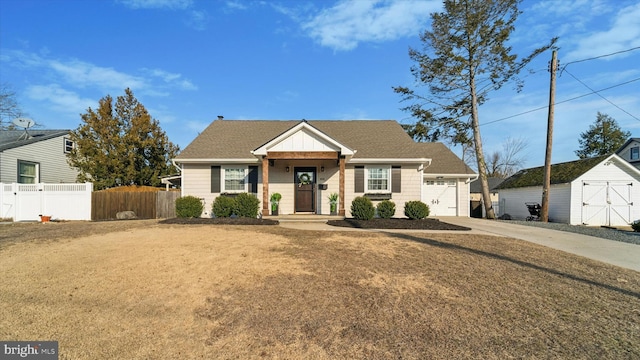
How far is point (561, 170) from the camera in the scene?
57.6 ft

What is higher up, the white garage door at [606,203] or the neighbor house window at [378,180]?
the neighbor house window at [378,180]

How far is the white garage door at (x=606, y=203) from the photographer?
616 inches

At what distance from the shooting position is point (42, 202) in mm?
14367

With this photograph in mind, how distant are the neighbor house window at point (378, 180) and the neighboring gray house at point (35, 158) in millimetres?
19790

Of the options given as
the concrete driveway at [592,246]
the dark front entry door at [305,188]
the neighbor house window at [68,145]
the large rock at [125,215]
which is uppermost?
the neighbor house window at [68,145]

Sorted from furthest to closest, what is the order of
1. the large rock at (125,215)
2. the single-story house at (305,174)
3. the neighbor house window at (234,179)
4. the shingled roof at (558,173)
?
the shingled roof at (558,173) → the large rock at (125,215) → the neighbor house window at (234,179) → the single-story house at (305,174)

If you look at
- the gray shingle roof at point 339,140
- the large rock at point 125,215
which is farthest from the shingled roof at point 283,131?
the large rock at point 125,215

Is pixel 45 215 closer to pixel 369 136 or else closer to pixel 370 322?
pixel 369 136

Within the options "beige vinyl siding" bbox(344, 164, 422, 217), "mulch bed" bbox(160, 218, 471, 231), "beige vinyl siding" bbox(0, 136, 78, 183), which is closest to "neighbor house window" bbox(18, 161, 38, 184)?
"beige vinyl siding" bbox(0, 136, 78, 183)

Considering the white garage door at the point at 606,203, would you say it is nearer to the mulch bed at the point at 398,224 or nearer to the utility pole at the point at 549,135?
the utility pole at the point at 549,135

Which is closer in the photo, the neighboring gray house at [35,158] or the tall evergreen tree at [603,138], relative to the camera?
the neighboring gray house at [35,158]

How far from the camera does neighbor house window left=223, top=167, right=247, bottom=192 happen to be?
14.2 meters

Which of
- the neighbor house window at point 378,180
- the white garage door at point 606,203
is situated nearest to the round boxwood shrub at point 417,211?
the neighbor house window at point 378,180

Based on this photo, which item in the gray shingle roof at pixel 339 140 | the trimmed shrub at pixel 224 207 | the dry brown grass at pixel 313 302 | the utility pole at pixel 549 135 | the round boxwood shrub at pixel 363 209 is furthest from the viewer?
the utility pole at pixel 549 135
